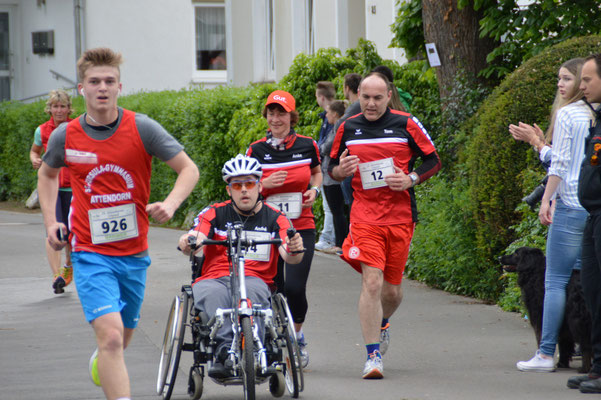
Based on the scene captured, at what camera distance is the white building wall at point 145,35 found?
31625 millimetres

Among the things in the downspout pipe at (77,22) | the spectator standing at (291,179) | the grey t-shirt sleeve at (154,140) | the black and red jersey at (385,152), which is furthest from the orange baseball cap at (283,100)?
the downspout pipe at (77,22)

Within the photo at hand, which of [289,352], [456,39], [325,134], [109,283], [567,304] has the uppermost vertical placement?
[456,39]

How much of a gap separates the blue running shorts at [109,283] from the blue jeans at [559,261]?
283 centimetres

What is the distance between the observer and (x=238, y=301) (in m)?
5.81

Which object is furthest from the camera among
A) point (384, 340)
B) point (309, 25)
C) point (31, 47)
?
point (31, 47)

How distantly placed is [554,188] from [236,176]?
82.6 inches

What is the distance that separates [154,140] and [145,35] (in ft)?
89.1

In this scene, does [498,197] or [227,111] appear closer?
[498,197]

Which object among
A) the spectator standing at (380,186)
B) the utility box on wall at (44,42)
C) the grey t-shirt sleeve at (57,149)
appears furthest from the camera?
the utility box on wall at (44,42)

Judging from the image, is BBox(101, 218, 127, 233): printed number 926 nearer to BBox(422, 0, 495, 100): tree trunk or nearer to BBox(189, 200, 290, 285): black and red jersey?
BBox(189, 200, 290, 285): black and red jersey

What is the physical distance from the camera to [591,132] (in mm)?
6152

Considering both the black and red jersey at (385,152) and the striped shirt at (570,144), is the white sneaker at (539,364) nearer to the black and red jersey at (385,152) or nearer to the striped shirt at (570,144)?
the striped shirt at (570,144)

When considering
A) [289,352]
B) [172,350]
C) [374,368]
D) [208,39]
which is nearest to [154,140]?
[172,350]

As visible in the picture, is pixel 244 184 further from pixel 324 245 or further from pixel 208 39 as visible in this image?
pixel 208 39
